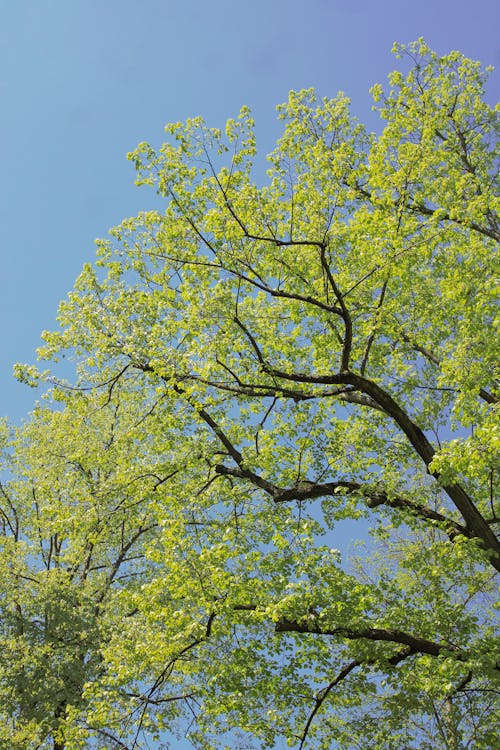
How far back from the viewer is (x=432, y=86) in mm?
17297

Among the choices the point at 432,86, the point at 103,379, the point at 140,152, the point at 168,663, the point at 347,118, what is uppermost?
the point at 432,86

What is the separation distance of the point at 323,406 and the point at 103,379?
5407mm

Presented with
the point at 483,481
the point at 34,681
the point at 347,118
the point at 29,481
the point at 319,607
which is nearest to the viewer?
the point at 319,607

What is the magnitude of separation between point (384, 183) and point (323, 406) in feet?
18.1

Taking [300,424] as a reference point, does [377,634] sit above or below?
below

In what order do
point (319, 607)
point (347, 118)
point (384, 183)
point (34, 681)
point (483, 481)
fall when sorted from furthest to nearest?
point (34, 681), point (347, 118), point (483, 481), point (384, 183), point (319, 607)

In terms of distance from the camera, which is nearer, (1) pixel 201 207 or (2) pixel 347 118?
(1) pixel 201 207

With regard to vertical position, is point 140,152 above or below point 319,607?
above

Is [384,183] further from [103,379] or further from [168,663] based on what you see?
[168,663]

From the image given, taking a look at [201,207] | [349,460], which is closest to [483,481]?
[349,460]

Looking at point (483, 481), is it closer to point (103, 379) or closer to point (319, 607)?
point (319, 607)

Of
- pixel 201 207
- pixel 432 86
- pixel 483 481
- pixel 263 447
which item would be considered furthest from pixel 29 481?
pixel 432 86

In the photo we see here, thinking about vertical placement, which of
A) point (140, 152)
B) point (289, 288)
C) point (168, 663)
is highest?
point (140, 152)

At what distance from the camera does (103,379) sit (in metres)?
14.2
